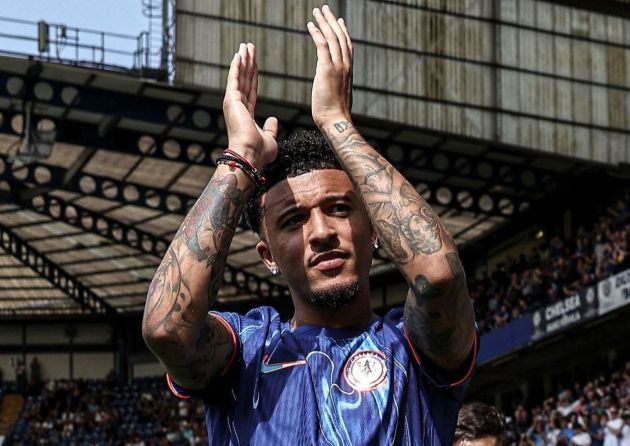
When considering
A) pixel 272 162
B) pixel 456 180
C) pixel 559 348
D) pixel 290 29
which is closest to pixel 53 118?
pixel 290 29

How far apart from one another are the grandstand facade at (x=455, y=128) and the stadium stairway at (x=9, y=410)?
423 inches

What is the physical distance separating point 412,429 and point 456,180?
29590 mm

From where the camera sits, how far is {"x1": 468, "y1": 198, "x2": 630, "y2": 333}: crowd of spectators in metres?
27.9

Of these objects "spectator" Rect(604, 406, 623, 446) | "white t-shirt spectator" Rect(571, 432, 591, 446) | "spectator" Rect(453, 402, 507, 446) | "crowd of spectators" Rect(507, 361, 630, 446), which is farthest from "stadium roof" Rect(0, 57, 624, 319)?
"spectator" Rect(453, 402, 507, 446)

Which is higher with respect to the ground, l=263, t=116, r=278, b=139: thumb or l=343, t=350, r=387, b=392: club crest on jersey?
l=263, t=116, r=278, b=139: thumb

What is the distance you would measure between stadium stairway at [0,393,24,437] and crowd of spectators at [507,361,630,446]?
22017 mm

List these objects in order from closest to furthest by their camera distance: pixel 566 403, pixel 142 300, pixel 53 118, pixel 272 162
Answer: pixel 272 162 < pixel 566 403 < pixel 53 118 < pixel 142 300

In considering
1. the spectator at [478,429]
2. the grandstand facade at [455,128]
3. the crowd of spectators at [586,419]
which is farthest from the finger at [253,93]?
the grandstand facade at [455,128]

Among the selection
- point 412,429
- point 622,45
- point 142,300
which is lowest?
point 412,429

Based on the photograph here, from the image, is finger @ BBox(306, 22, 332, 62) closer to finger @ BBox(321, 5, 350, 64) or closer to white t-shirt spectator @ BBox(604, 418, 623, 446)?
finger @ BBox(321, 5, 350, 64)

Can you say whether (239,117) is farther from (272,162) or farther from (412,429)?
(412,429)

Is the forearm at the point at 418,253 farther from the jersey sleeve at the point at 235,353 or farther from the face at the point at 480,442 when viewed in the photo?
the face at the point at 480,442

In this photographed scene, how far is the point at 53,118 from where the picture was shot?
95.5 ft

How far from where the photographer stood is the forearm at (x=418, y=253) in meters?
3.97
